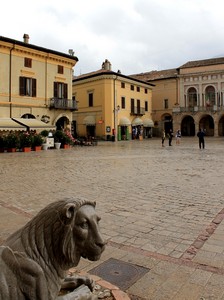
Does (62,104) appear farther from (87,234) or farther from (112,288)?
(87,234)

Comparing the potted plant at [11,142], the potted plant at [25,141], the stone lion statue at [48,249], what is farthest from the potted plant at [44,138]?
the stone lion statue at [48,249]

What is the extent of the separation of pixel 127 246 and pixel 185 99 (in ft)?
157

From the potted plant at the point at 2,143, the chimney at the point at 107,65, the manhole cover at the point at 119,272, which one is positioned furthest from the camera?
the chimney at the point at 107,65

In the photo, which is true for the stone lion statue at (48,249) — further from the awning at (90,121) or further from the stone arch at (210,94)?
the stone arch at (210,94)

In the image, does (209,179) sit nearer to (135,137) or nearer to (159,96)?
(135,137)

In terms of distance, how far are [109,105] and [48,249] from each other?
37285 mm

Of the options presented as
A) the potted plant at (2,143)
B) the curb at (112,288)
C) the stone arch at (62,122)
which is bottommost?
the curb at (112,288)

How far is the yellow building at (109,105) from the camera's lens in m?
38.2

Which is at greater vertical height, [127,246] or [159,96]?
[159,96]

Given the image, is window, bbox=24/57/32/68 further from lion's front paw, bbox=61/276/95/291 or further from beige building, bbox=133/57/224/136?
beige building, bbox=133/57/224/136

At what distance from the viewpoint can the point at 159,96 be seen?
50.8 meters

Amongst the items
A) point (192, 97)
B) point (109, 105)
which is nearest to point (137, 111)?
point (109, 105)

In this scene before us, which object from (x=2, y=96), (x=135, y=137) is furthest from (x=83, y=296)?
(x=135, y=137)

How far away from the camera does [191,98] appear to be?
49.8 m
